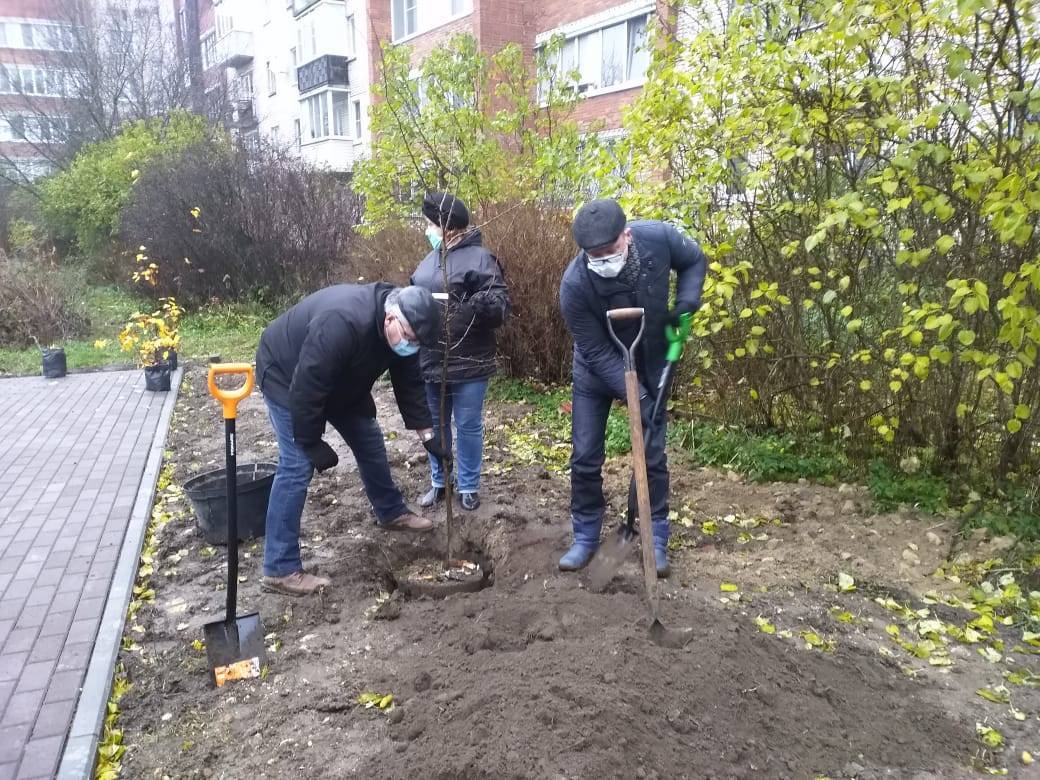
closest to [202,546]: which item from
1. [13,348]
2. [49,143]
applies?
[13,348]

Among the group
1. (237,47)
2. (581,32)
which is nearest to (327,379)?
(581,32)

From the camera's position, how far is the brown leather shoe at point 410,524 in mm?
4598

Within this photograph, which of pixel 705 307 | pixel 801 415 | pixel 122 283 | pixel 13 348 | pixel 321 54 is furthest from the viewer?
pixel 321 54

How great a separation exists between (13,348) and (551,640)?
39.2 ft

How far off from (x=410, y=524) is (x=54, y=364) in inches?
302

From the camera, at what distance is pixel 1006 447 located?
14.3 ft

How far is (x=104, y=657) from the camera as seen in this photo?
3.38 m

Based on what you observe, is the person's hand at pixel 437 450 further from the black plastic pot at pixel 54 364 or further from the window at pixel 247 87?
the window at pixel 247 87

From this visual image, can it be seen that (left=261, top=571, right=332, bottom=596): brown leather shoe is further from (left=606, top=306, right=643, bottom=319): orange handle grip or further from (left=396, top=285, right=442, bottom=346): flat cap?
(left=606, top=306, right=643, bottom=319): orange handle grip

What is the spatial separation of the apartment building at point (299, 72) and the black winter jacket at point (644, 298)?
23.5 m

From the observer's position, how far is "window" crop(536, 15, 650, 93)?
60.2 ft

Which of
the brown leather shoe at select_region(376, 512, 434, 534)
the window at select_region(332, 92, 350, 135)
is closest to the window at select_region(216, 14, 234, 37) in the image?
the window at select_region(332, 92, 350, 135)

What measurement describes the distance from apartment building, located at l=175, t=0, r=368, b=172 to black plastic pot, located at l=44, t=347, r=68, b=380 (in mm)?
16943

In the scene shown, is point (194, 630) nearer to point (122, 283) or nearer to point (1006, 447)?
point (1006, 447)
